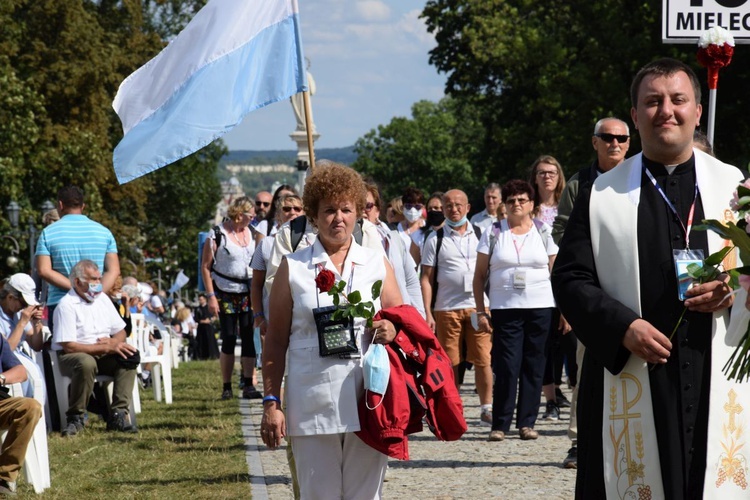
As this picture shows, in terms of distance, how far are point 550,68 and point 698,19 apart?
29786 millimetres

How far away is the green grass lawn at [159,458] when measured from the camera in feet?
28.2

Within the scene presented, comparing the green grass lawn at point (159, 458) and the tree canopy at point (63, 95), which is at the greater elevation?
the tree canopy at point (63, 95)

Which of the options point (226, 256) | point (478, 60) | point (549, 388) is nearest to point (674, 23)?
point (549, 388)

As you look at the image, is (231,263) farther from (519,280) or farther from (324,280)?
(324,280)

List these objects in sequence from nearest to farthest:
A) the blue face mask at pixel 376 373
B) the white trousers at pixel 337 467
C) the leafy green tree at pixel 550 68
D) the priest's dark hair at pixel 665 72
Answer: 1. the priest's dark hair at pixel 665 72
2. the blue face mask at pixel 376 373
3. the white trousers at pixel 337 467
4. the leafy green tree at pixel 550 68

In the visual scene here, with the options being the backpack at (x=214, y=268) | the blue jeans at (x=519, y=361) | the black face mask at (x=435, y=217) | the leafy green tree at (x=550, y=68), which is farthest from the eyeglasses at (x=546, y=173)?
the leafy green tree at (x=550, y=68)

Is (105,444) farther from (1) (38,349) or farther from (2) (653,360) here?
(2) (653,360)

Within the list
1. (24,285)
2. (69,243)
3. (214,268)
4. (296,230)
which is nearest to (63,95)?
(214,268)

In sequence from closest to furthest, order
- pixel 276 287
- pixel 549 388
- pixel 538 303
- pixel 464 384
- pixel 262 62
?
1. pixel 276 287
2. pixel 262 62
3. pixel 538 303
4. pixel 549 388
5. pixel 464 384

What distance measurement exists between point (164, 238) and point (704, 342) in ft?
167

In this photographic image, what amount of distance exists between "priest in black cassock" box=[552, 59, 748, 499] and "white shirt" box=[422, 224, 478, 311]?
282 inches

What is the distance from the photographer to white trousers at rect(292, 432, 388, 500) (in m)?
5.68

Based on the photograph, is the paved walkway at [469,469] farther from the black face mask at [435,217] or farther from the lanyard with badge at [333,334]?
the black face mask at [435,217]

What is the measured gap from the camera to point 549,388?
40.6ft
